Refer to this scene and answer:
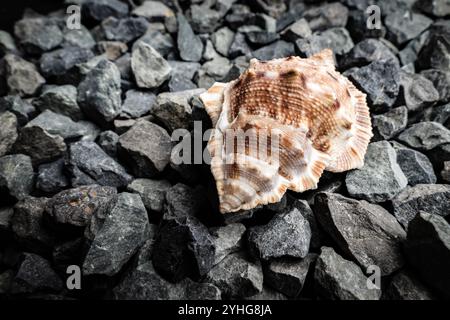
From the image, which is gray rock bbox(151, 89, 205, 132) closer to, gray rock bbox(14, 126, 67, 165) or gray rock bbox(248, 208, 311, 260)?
gray rock bbox(14, 126, 67, 165)

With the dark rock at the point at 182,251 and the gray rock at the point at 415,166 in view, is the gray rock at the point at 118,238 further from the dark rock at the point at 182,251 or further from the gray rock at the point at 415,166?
the gray rock at the point at 415,166

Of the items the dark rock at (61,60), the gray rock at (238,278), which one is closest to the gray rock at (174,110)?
the dark rock at (61,60)

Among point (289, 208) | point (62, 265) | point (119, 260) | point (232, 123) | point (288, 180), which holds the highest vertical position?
point (232, 123)

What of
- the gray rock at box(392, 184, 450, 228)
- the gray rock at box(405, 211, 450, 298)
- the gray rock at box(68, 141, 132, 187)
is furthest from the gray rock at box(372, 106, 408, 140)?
the gray rock at box(68, 141, 132, 187)

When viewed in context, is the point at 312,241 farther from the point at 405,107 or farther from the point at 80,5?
the point at 80,5

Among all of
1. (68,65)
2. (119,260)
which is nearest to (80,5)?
(68,65)

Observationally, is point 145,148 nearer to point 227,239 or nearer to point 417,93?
point 227,239

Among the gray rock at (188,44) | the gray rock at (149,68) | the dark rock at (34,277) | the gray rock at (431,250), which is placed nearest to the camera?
the gray rock at (431,250)
